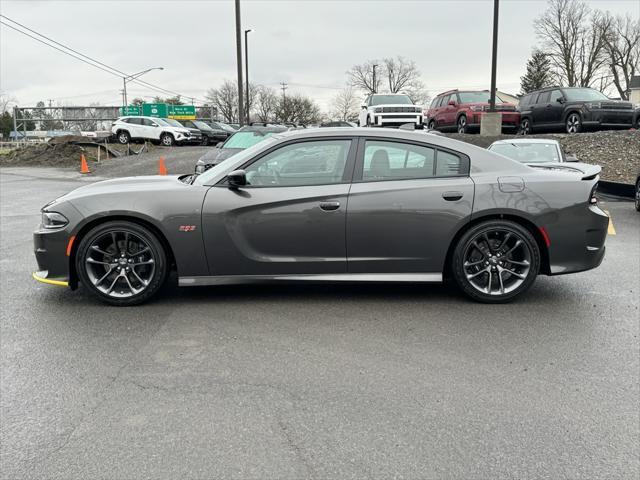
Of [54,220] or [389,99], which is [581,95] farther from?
[54,220]

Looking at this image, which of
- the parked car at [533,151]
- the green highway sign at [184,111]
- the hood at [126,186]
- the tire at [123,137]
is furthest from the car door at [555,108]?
the green highway sign at [184,111]

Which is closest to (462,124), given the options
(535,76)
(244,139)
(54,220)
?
(244,139)

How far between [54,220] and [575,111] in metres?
17.9

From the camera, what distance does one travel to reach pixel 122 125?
3194 centimetres

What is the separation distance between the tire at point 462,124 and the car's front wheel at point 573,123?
412 centimetres

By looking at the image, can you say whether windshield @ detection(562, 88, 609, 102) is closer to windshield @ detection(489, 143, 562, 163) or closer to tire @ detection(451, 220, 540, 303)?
windshield @ detection(489, 143, 562, 163)

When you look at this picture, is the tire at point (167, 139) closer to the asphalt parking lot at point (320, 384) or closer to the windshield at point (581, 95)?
the windshield at point (581, 95)

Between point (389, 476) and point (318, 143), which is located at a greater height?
point (318, 143)

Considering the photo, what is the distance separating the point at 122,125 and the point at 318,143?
29511mm

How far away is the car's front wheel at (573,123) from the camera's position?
18.7m

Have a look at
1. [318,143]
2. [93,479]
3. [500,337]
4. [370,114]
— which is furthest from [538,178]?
Answer: [370,114]

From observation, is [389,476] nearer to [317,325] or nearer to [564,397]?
[564,397]

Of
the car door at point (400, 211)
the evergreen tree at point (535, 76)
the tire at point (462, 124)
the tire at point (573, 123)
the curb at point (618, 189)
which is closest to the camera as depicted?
the car door at point (400, 211)

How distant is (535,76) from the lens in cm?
7762
